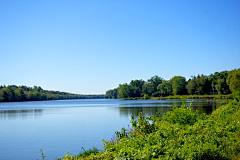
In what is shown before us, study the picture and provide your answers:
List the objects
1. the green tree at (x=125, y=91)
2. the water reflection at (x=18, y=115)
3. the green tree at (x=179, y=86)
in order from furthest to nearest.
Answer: the green tree at (x=125, y=91)
the green tree at (x=179, y=86)
the water reflection at (x=18, y=115)

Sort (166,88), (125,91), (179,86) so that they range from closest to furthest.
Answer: (179,86), (166,88), (125,91)

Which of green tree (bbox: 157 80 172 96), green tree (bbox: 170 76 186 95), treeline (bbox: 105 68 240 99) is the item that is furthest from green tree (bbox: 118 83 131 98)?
green tree (bbox: 170 76 186 95)

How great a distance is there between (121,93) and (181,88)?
44332 millimetres

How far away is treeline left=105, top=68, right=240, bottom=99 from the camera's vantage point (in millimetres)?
104600

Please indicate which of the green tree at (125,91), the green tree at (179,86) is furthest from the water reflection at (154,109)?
the green tree at (125,91)

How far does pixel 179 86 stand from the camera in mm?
129375

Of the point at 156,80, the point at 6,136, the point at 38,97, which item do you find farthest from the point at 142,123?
the point at 38,97

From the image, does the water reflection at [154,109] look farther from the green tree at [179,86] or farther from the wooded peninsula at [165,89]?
the green tree at [179,86]

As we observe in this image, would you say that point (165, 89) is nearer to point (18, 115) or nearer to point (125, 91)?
point (125, 91)

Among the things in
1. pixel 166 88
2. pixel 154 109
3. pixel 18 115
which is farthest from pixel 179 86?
pixel 18 115

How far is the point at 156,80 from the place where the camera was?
154 meters

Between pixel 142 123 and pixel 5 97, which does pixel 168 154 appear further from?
pixel 5 97

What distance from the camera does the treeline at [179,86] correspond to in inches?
4118

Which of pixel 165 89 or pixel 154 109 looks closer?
pixel 154 109
